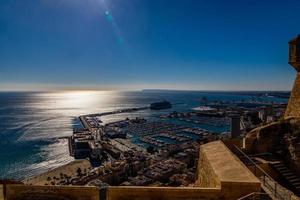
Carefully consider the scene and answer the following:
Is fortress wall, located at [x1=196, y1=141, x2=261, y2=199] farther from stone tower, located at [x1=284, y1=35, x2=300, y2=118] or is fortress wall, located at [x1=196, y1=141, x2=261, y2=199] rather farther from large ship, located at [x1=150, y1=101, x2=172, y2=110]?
large ship, located at [x1=150, y1=101, x2=172, y2=110]

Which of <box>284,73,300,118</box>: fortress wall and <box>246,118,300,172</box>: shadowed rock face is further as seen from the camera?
<box>284,73,300,118</box>: fortress wall

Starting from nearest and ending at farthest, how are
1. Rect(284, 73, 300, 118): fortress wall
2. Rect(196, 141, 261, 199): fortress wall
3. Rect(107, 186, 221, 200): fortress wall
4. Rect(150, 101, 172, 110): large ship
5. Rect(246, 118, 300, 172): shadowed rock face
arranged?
Rect(196, 141, 261, 199): fortress wall < Rect(107, 186, 221, 200): fortress wall < Rect(246, 118, 300, 172): shadowed rock face < Rect(284, 73, 300, 118): fortress wall < Rect(150, 101, 172, 110): large ship

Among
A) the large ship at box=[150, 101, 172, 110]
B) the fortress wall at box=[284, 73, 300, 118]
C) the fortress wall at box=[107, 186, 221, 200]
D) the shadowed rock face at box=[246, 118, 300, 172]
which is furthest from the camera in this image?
the large ship at box=[150, 101, 172, 110]

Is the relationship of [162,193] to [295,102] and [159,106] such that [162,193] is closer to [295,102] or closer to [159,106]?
[295,102]

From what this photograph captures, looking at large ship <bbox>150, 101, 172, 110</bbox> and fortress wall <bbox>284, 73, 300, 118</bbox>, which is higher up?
fortress wall <bbox>284, 73, 300, 118</bbox>

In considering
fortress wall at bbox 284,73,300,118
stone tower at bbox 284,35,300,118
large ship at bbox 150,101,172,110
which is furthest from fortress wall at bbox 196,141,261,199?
large ship at bbox 150,101,172,110

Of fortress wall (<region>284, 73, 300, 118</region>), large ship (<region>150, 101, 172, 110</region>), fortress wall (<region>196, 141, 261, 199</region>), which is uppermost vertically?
fortress wall (<region>284, 73, 300, 118</region>)

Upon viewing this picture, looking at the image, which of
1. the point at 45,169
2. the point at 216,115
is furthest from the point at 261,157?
the point at 216,115
